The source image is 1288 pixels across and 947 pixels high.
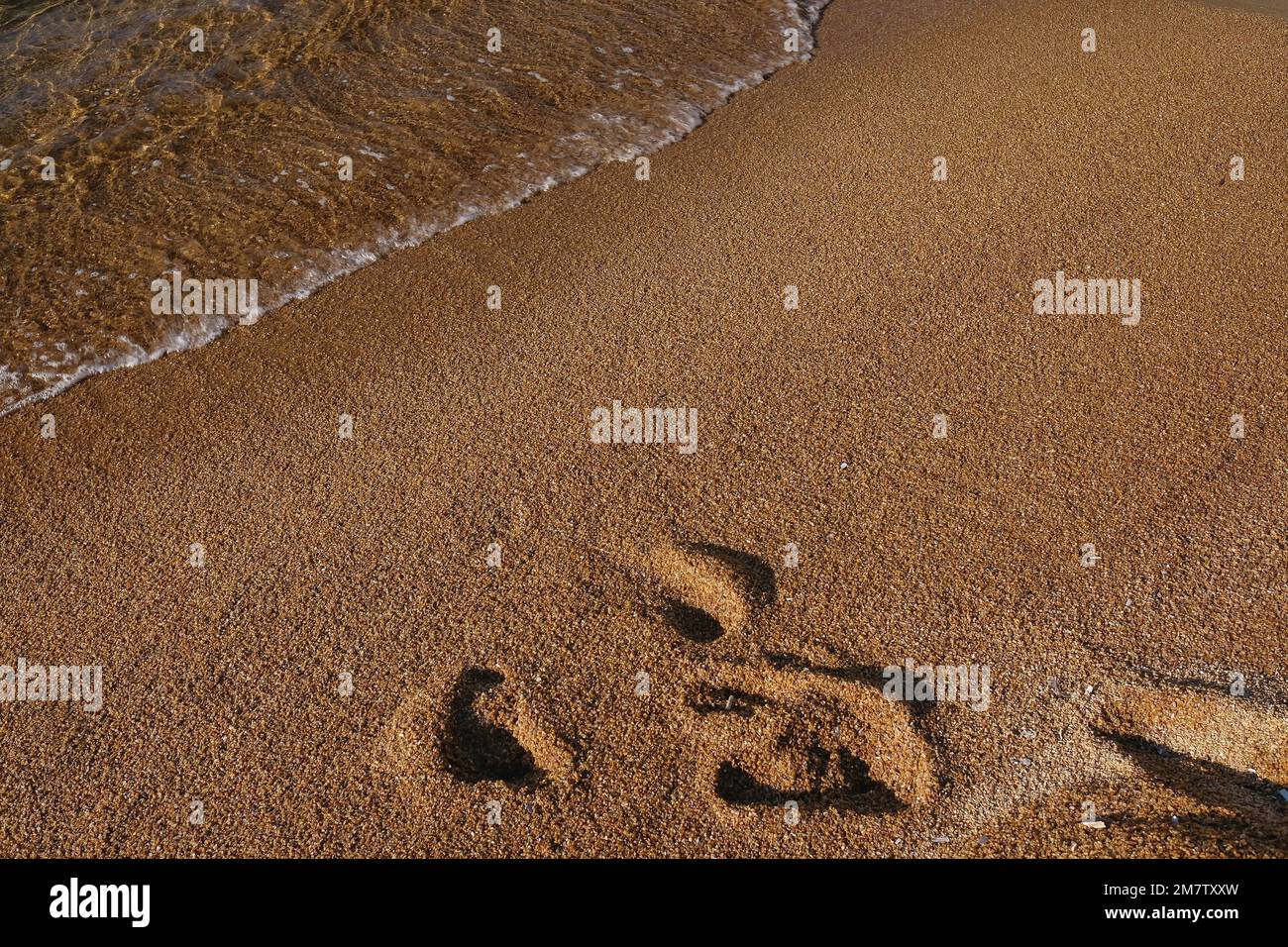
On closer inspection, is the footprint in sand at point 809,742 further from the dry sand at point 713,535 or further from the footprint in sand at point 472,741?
the footprint in sand at point 472,741

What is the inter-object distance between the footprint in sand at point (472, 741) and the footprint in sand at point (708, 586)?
2.57 feet

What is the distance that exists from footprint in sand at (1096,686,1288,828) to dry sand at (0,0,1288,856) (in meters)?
0.01

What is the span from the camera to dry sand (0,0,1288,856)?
355cm

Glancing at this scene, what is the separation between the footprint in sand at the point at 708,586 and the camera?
4.14 metres

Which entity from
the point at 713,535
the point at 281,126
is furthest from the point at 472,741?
the point at 281,126

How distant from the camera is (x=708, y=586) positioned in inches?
170

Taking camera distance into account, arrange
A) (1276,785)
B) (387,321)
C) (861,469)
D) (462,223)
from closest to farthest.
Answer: (1276,785) < (861,469) < (387,321) < (462,223)

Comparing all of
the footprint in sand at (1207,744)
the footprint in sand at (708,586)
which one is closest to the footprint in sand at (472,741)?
the footprint in sand at (708,586)

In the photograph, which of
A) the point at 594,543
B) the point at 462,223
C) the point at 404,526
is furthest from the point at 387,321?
the point at 594,543

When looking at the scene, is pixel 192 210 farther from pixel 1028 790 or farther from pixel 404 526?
pixel 1028 790

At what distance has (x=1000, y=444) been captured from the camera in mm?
4930

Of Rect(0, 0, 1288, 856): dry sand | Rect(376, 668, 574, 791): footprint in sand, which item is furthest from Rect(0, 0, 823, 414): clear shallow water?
Rect(376, 668, 574, 791): footprint in sand

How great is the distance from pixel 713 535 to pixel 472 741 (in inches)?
60.4

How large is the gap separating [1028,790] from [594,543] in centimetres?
218
